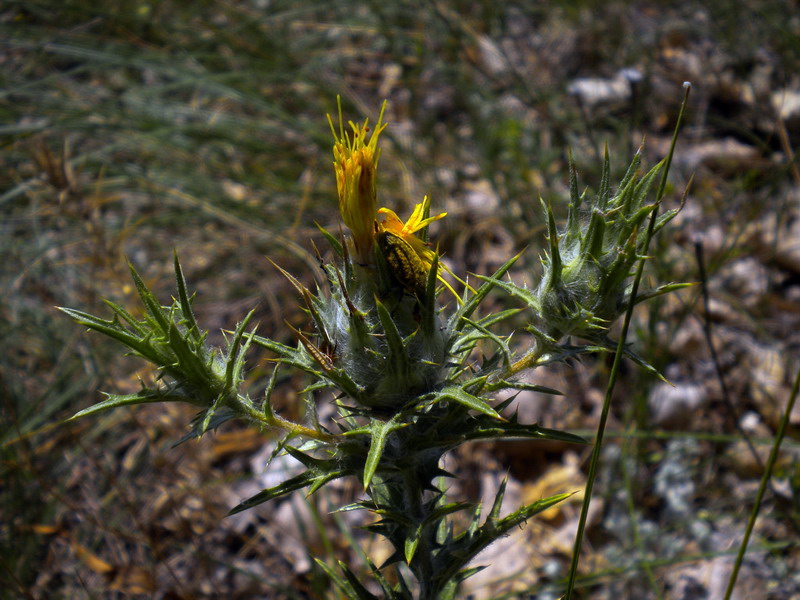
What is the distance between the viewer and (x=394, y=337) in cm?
124

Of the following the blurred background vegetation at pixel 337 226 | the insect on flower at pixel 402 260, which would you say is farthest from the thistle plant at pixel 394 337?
the blurred background vegetation at pixel 337 226

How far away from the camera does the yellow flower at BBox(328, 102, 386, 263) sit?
48.8 inches

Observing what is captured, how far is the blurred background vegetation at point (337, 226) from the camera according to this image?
2979 mm

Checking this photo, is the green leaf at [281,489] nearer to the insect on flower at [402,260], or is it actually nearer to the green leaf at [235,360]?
the green leaf at [235,360]

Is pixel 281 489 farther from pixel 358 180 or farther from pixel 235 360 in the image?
pixel 358 180

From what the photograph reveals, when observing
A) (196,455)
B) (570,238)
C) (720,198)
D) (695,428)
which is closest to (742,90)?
(720,198)

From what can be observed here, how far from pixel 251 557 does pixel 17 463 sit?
1.15 m

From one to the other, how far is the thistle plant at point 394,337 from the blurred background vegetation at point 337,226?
1.23 meters

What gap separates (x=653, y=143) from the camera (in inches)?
166

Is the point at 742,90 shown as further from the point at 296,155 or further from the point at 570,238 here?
the point at 570,238

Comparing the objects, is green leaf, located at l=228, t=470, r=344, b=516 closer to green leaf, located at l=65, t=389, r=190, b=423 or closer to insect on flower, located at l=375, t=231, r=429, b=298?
green leaf, located at l=65, t=389, r=190, b=423

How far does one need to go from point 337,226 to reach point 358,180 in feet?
7.81

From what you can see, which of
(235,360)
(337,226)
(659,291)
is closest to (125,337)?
(235,360)

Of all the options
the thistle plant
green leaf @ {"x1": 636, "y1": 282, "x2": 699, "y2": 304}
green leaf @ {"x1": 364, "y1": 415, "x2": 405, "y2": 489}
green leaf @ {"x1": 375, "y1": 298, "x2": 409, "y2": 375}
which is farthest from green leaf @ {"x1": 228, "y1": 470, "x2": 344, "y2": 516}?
green leaf @ {"x1": 636, "y1": 282, "x2": 699, "y2": 304}
